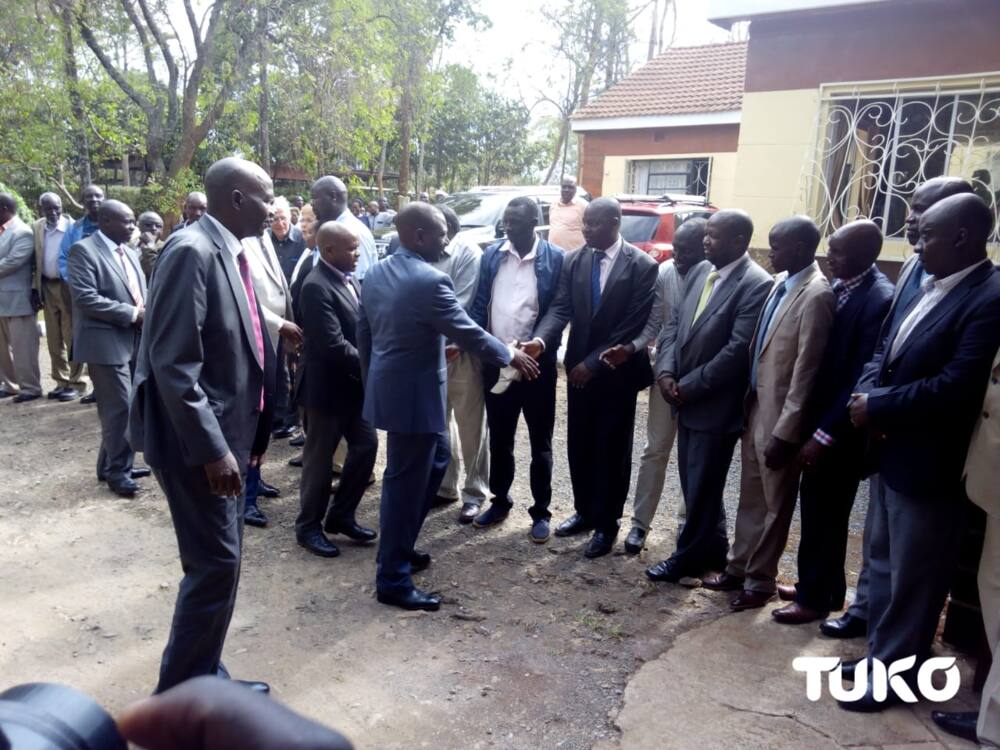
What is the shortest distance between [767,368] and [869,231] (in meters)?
0.75

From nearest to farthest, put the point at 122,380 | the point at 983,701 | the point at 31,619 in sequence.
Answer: the point at 983,701 → the point at 31,619 → the point at 122,380

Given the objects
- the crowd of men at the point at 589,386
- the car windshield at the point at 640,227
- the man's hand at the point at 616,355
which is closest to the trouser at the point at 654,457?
the crowd of men at the point at 589,386

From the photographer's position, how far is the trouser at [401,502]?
3.72m

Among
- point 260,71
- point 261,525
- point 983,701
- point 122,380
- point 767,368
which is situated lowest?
point 261,525

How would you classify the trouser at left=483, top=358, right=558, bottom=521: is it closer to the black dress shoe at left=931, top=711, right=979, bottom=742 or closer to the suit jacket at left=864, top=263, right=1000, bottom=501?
the suit jacket at left=864, top=263, right=1000, bottom=501

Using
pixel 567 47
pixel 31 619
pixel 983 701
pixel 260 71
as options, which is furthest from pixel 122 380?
pixel 567 47

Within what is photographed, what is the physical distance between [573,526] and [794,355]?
5.92 feet

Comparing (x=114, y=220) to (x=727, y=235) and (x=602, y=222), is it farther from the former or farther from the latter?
(x=727, y=235)

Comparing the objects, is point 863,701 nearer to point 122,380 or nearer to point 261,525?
point 261,525

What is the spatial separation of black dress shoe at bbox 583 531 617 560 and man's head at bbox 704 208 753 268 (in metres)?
1.68

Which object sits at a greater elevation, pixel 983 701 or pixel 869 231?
pixel 869 231

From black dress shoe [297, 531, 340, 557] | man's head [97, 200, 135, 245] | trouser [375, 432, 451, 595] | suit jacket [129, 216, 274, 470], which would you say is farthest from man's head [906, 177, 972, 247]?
man's head [97, 200, 135, 245]

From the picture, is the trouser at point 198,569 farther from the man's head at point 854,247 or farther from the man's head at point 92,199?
the man's head at point 92,199

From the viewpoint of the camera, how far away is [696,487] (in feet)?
13.1
